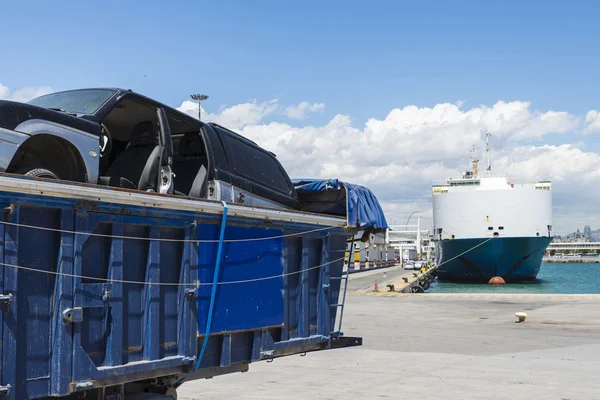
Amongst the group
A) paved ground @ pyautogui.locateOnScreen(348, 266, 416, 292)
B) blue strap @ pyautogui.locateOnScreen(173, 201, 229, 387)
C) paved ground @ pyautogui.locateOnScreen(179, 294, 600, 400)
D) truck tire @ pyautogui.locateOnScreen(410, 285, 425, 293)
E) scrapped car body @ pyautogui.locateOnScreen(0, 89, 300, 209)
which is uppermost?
scrapped car body @ pyautogui.locateOnScreen(0, 89, 300, 209)

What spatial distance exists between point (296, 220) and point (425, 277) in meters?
48.1

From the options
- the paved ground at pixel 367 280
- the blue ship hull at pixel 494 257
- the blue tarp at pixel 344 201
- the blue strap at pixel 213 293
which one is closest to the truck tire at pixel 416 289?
the paved ground at pixel 367 280

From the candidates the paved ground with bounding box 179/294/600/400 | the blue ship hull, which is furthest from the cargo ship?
the paved ground with bounding box 179/294/600/400

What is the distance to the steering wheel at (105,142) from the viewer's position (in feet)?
26.2

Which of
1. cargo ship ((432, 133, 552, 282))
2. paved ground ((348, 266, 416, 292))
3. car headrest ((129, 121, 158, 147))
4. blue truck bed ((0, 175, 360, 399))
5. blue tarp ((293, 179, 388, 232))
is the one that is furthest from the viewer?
cargo ship ((432, 133, 552, 282))

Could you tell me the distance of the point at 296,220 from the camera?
7.05 meters

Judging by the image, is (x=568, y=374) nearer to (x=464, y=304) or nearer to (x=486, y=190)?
(x=464, y=304)

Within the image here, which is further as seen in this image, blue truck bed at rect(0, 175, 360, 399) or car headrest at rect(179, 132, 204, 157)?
car headrest at rect(179, 132, 204, 157)

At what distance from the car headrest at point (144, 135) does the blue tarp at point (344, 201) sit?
92.0 inches

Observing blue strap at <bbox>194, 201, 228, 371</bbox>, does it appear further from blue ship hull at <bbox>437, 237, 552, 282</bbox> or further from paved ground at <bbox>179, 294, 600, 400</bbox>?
blue ship hull at <bbox>437, 237, 552, 282</bbox>

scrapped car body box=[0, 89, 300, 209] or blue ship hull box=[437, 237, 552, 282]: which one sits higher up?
scrapped car body box=[0, 89, 300, 209]

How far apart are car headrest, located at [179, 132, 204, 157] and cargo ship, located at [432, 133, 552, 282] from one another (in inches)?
1832

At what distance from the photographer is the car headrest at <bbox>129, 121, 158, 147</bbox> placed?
7.97 m

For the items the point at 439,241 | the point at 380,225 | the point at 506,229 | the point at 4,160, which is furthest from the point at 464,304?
the point at 439,241
